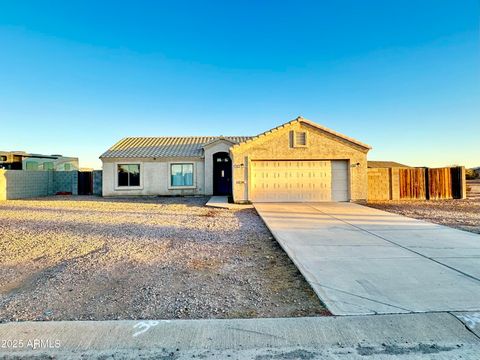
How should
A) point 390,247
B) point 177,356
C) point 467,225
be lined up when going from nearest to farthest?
point 177,356
point 390,247
point 467,225

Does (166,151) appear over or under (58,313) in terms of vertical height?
over

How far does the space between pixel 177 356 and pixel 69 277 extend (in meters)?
3.07

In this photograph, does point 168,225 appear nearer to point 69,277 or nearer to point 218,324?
point 69,277

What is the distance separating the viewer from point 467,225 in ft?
28.7

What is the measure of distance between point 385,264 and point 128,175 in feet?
59.4

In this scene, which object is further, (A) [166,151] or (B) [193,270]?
(A) [166,151]

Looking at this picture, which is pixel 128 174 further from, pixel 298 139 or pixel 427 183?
pixel 427 183

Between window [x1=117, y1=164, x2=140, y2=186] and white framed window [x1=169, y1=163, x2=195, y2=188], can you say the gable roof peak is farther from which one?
window [x1=117, y1=164, x2=140, y2=186]

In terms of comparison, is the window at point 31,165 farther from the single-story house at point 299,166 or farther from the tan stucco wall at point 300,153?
the tan stucco wall at point 300,153

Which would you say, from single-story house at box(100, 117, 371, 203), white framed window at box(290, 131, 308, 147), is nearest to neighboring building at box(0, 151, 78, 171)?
single-story house at box(100, 117, 371, 203)

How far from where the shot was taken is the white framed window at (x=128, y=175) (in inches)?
781

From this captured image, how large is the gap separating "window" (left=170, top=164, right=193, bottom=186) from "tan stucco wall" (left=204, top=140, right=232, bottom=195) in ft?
3.69

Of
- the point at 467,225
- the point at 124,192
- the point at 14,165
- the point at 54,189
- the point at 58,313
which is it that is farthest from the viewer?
the point at 14,165

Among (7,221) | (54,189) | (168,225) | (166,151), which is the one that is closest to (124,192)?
(166,151)
